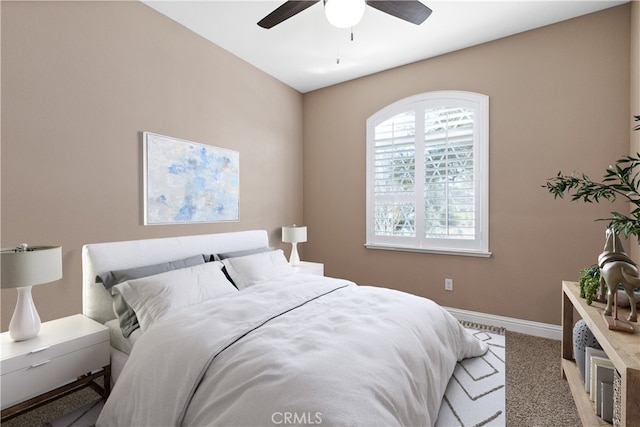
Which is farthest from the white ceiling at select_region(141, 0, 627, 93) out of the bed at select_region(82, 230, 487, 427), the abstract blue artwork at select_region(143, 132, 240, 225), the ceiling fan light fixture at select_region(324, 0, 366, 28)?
the bed at select_region(82, 230, 487, 427)

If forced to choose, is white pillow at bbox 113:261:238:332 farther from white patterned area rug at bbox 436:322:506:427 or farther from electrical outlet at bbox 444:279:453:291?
electrical outlet at bbox 444:279:453:291

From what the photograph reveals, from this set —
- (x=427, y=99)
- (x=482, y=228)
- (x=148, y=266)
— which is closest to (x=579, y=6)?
(x=427, y=99)

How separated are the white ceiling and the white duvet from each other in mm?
2463

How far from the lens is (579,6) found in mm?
2604

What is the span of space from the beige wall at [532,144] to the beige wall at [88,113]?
2.16 metres

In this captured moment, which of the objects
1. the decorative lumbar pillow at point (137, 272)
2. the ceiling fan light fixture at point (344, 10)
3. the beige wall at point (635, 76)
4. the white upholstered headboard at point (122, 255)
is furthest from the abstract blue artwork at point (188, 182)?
the beige wall at point (635, 76)

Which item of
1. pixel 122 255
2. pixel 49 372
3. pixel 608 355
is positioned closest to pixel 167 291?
pixel 122 255

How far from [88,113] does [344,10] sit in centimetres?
195

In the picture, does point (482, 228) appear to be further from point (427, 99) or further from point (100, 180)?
point (100, 180)

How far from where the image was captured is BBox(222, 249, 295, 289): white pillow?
261 cm

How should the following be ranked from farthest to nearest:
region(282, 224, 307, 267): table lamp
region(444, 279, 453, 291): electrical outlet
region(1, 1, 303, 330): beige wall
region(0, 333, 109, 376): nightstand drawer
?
region(282, 224, 307, 267): table lamp, region(444, 279, 453, 291): electrical outlet, region(1, 1, 303, 330): beige wall, region(0, 333, 109, 376): nightstand drawer

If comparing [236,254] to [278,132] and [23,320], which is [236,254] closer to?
[23,320]

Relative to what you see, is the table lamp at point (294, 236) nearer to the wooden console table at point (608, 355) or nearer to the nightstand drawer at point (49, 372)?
the nightstand drawer at point (49, 372)

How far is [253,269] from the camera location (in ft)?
8.83
